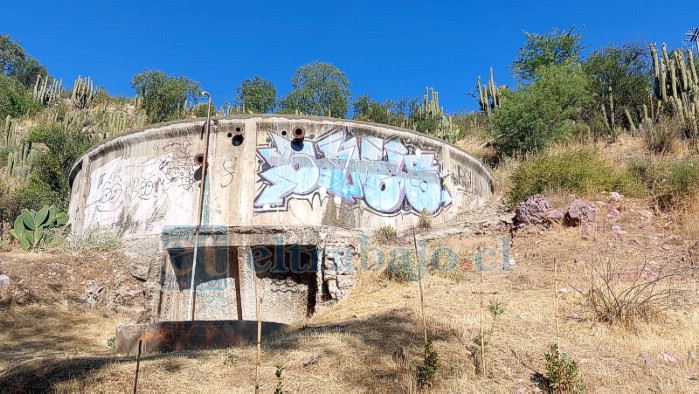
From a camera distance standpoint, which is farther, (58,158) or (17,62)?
(17,62)

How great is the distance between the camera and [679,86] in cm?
2192

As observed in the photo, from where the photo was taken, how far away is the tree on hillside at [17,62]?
1825 inches

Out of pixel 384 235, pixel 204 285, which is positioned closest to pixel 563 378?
pixel 384 235

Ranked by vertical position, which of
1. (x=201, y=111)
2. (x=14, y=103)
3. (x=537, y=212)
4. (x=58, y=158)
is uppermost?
(x=14, y=103)

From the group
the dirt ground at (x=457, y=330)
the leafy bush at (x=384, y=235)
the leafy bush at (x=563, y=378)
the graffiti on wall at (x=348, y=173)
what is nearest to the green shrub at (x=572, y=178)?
the dirt ground at (x=457, y=330)

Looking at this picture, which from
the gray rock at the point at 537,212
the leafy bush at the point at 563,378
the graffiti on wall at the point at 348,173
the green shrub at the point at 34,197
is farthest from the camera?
the green shrub at the point at 34,197

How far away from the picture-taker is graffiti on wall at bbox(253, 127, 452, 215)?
43.2 feet

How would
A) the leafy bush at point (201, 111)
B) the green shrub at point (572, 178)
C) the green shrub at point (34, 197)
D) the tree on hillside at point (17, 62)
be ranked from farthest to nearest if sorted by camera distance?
the tree on hillside at point (17, 62)
the leafy bush at point (201, 111)
the green shrub at point (34, 197)
the green shrub at point (572, 178)

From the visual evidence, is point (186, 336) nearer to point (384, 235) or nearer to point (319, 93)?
point (384, 235)

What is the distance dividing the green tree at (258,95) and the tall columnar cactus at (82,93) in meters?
9.51

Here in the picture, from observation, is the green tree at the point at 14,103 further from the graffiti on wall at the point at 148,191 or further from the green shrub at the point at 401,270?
the green shrub at the point at 401,270

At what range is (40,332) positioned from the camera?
11.4m

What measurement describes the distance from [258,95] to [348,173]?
71.6 ft

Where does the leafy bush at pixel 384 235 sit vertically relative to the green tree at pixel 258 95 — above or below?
below
